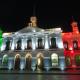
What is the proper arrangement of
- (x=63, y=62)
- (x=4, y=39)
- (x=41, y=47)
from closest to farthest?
Answer: (x=63, y=62) → (x=41, y=47) → (x=4, y=39)

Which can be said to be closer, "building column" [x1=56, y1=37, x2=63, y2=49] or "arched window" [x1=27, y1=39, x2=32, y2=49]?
"building column" [x1=56, y1=37, x2=63, y2=49]

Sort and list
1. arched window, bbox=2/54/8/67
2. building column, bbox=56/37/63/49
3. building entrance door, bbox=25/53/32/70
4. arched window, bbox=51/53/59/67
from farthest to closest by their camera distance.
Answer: arched window, bbox=2/54/8/67, building column, bbox=56/37/63/49, building entrance door, bbox=25/53/32/70, arched window, bbox=51/53/59/67

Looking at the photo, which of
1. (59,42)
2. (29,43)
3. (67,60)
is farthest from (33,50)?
(67,60)

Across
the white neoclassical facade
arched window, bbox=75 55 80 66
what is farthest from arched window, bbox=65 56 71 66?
the white neoclassical facade

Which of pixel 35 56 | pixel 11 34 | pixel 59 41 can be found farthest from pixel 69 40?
pixel 11 34

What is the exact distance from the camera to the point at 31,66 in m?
34.1

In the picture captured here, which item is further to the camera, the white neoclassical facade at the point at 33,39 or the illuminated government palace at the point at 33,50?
the white neoclassical facade at the point at 33,39

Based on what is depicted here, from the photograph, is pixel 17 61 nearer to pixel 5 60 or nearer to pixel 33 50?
pixel 5 60

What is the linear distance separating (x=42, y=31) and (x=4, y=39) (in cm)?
902

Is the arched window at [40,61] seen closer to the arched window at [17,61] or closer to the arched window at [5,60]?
the arched window at [17,61]

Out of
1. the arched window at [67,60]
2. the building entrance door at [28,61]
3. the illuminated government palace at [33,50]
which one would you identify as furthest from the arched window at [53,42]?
the building entrance door at [28,61]

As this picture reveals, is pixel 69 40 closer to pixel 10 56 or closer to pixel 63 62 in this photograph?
pixel 63 62

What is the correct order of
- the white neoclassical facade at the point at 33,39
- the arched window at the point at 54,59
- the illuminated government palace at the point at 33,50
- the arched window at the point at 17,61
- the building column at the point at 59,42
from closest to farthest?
the arched window at the point at 54,59 → the illuminated government palace at the point at 33,50 → the building column at the point at 59,42 → the arched window at the point at 17,61 → the white neoclassical facade at the point at 33,39

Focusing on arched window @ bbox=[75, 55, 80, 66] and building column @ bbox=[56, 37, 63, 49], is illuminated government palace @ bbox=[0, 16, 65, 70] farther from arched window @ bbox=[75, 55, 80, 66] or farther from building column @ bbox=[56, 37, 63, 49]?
arched window @ bbox=[75, 55, 80, 66]
